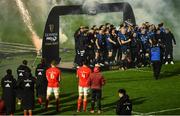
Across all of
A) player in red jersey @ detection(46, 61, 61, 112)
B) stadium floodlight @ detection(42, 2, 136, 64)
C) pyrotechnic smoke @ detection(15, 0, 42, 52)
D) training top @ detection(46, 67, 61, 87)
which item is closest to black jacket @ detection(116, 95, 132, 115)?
player in red jersey @ detection(46, 61, 61, 112)

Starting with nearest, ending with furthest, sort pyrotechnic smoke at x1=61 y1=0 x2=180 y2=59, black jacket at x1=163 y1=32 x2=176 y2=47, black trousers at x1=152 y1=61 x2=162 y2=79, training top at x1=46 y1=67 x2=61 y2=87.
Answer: training top at x1=46 y1=67 x2=61 y2=87
black trousers at x1=152 y1=61 x2=162 y2=79
black jacket at x1=163 y1=32 x2=176 y2=47
pyrotechnic smoke at x1=61 y1=0 x2=180 y2=59

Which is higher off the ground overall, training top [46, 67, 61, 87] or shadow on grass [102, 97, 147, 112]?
training top [46, 67, 61, 87]

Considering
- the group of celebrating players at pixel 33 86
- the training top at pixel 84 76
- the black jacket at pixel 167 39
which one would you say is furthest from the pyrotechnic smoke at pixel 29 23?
the training top at pixel 84 76

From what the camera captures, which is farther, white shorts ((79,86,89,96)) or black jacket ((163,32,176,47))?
black jacket ((163,32,176,47))

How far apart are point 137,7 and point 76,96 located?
16.9 m

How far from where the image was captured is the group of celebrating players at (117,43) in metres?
32.8

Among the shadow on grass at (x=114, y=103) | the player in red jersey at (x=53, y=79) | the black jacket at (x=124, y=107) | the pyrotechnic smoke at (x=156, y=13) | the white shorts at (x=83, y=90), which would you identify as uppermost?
the pyrotechnic smoke at (x=156, y=13)

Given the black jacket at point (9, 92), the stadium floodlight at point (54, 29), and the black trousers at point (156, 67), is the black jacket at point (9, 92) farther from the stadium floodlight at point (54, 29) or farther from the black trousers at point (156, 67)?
the stadium floodlight at point (54, 29)

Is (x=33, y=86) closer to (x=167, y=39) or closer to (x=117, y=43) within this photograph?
(x=117, y=43)

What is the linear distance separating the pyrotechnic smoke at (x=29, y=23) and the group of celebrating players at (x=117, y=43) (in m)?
3.20

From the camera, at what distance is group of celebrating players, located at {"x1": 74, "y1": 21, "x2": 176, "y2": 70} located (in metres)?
32.8

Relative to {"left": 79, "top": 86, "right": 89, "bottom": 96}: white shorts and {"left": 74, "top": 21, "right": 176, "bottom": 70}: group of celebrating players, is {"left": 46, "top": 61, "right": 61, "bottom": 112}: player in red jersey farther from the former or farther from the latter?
{"left": 74, "top": 21, "right": 176, "bottom": 70}: group of celebrating players

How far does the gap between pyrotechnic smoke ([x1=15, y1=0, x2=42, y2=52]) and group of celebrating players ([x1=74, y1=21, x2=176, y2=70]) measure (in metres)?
3.20

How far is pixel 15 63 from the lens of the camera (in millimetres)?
34500
